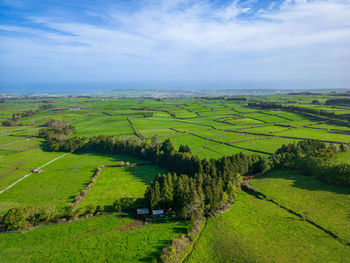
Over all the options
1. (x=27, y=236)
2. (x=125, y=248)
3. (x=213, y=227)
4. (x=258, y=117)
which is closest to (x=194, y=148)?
(x=213, y=227)

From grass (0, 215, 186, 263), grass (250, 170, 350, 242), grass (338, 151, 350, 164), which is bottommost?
grass (0, 215, 186, 263)

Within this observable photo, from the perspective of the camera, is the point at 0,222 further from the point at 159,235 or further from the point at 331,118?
the point at 331,118

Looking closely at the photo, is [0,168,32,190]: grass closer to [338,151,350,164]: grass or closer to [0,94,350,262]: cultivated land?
[0,94,350,262]: cultivated land

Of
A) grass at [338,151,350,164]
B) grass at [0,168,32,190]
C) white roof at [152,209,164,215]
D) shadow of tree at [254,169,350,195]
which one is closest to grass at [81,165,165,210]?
white roof at [152,209,164,215]

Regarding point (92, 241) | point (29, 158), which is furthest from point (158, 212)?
point (29, 158)

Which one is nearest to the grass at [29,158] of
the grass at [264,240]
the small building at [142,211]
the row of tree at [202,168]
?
the row of tree at [202,168]

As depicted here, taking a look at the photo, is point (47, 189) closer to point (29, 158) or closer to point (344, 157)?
point (29, 158)

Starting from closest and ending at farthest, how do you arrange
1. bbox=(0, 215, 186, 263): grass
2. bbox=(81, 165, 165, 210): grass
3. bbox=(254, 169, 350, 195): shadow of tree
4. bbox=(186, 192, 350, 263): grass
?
bbox=(186, 192, 350, 263): grass → bbox=(0, 215, 186, 263): grass → bbox=(254, 169, 350, 195): shadow of tree → bbox=(81, 165, 165, 210): grass
